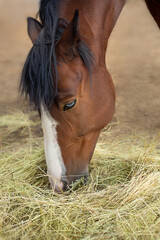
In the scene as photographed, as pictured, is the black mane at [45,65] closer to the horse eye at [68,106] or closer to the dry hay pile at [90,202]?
the horse eye at [68,106]

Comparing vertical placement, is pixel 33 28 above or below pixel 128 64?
above

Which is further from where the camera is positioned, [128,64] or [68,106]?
[128,64]

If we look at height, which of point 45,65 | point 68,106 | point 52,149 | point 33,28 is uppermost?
point 33,28

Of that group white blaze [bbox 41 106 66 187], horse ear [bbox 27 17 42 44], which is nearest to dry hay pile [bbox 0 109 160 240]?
white blaze [bbox 41 106 66 187]

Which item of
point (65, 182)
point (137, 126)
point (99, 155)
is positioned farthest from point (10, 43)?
point (65, 182)

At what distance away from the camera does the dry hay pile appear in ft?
6.10

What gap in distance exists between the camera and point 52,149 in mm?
2043

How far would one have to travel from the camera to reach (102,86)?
86.4 inches

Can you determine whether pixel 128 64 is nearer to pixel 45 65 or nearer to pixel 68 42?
pixel 68 42

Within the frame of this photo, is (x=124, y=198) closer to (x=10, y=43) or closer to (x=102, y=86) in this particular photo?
(x=102, y=86)

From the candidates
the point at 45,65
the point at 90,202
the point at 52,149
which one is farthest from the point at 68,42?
the point at 90,202

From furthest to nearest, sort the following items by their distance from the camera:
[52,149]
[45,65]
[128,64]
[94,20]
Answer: [128,64], [94,20], [52,149], [45,65]

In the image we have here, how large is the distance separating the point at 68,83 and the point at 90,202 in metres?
0.79

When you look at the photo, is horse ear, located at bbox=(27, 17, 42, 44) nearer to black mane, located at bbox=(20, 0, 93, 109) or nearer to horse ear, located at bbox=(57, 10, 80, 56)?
black mane, located at bbox=(20, 0, 93, 109)
